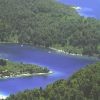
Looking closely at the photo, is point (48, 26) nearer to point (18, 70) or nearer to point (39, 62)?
point (39, 62)

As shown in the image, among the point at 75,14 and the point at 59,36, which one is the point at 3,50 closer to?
the point at 59,36

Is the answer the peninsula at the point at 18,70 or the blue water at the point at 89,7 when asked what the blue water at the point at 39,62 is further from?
the blue water at the point at 89,7

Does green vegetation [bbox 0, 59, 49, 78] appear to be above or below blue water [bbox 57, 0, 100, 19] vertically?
below

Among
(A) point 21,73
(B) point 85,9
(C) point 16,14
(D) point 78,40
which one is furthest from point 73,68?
(B) point 85,9

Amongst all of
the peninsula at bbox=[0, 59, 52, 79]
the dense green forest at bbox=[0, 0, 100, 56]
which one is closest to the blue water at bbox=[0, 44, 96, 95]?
the peninsula at bbox=[0, 59, 52, 79]

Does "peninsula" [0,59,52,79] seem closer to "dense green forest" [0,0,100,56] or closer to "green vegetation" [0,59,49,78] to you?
"green vegetation" [0,59,49,78]

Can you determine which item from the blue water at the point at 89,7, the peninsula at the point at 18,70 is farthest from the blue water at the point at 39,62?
the blue water at the point at 89,7
